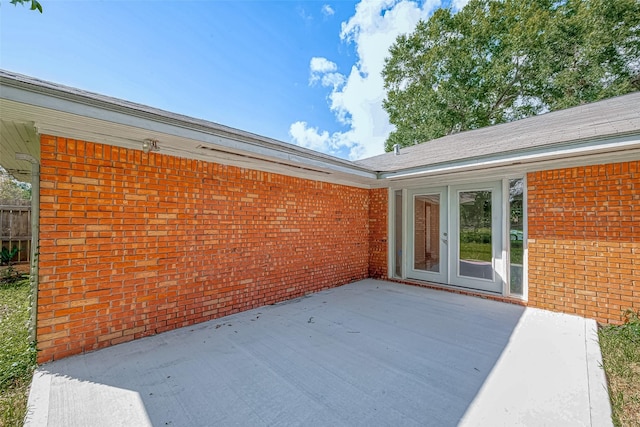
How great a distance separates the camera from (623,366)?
2.85 metres

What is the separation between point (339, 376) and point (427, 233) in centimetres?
463

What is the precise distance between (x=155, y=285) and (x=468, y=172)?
5.78 metres

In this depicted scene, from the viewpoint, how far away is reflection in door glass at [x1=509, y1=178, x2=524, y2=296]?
5.10m

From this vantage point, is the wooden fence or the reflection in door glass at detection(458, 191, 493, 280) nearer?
the reflection in door glass at detection(458, 191, 493, 280)

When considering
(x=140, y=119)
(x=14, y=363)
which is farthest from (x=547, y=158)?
(x=14, y=363)

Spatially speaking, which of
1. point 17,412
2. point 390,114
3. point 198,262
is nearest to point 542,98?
point 390,114

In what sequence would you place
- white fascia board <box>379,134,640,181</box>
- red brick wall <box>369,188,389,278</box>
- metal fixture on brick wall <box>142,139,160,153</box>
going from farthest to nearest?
red brick wall <box>369,188,389,278</box> < white fascia board <box>379,134,640,181</box> < metal fixture on brick wall <box>142,139,160,153</box>

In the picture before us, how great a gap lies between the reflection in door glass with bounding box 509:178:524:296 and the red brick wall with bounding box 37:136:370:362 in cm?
407

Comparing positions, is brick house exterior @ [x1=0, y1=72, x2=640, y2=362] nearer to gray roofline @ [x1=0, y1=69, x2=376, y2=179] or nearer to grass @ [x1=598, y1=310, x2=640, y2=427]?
gray roofline @ [x1=0, y1=69, x2=376, y2=179]

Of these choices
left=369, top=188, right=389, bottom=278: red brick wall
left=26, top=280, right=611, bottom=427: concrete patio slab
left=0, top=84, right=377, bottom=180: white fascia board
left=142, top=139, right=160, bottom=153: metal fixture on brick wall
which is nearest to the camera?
left=26, top=280, right=611, bottom=427: concrete patio slab

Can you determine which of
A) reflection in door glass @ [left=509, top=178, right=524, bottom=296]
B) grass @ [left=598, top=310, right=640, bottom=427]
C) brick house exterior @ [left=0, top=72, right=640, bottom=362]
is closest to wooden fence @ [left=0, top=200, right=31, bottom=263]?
brick house exterior @ [left=0, top=72, right=640, bottom=362]

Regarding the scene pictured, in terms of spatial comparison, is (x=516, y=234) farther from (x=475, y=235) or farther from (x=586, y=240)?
(x=586, y=240)

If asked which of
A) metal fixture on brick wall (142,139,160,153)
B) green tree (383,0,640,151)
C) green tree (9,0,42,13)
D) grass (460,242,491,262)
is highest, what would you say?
green tree (383,0,640,151)

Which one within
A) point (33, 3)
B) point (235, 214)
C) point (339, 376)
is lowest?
point (339, 376)
